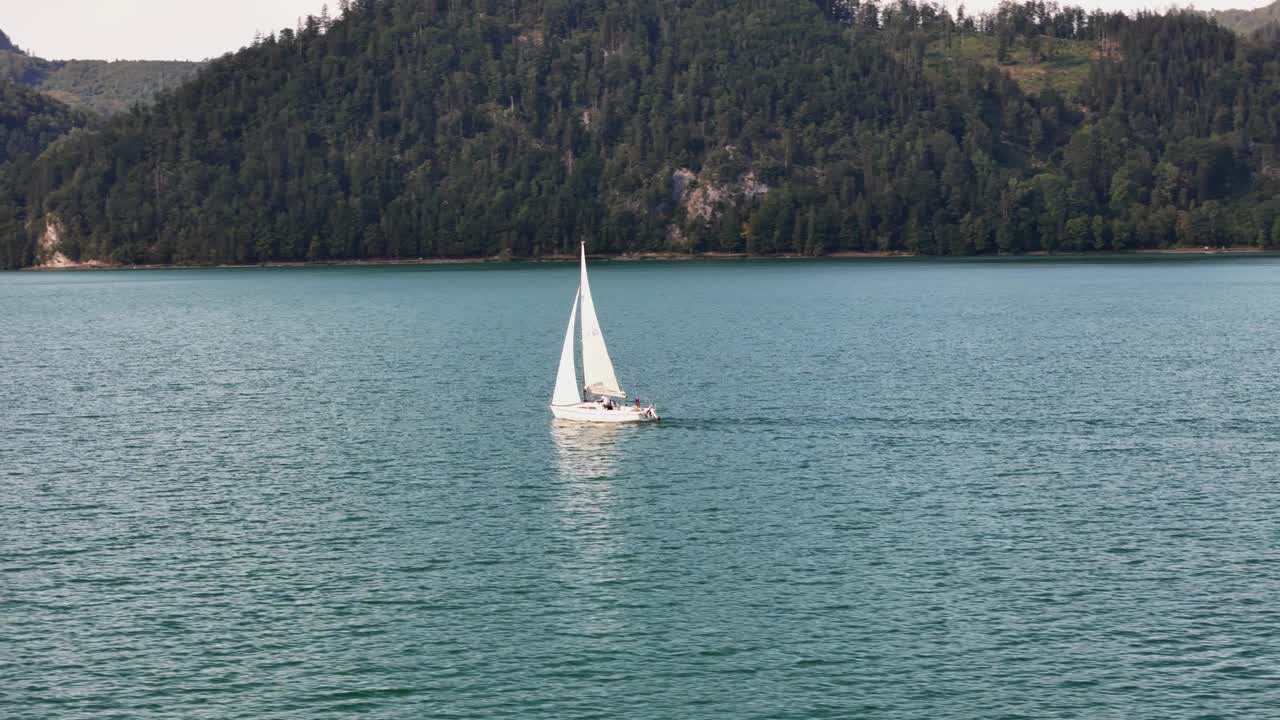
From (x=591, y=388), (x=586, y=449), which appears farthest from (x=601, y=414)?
(x=586, y=449)

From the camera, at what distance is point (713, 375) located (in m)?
138

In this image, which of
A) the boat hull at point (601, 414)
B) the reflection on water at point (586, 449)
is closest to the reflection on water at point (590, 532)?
the reflection on water at point (586, 449)

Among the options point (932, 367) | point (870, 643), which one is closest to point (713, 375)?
point (932, 367)

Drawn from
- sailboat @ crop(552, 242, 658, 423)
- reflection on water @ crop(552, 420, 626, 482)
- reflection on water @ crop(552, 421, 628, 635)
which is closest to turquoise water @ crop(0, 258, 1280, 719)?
reflection on water @ crop(552, 421, 628, 635)

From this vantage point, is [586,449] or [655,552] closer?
[655,552]

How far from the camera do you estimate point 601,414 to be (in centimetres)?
10731

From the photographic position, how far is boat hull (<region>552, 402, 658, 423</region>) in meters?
107

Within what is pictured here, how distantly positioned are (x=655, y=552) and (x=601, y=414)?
123 feet

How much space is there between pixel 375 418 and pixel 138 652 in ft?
192

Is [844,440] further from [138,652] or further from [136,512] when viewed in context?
[138,652]

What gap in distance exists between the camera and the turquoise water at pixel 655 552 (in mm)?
52812

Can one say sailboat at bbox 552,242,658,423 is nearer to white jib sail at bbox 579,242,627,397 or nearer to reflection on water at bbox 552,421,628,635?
white jib sail at bbox 579,242,627,397

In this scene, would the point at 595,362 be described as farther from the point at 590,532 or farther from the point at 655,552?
the point at 655,552

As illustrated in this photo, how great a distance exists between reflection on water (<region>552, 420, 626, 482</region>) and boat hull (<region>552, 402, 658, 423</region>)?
0.53 metres
